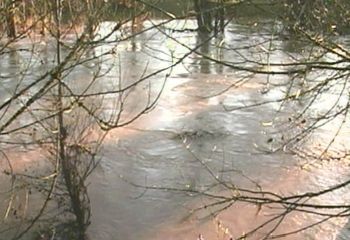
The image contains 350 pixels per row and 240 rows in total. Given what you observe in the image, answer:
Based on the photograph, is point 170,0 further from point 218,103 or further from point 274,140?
point 274,140

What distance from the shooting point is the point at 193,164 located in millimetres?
7562

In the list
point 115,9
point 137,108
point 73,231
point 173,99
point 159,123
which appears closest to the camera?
point 115,9

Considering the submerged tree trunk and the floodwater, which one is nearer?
the submerged tree trunk

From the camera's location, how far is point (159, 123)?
29.9 ft

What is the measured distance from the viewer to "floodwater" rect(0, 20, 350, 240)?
5.95 m

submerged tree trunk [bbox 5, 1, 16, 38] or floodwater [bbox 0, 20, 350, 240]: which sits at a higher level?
submerged tree trunk [bbox 5, 1, 16, 38]

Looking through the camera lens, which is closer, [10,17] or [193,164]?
[10,17]

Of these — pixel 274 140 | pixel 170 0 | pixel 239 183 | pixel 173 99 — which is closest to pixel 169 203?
pixel 239 183

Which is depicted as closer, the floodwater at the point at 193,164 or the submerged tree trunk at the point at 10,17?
the submerged tree trunk at the point at 10,17

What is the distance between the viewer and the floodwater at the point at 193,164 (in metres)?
5.95

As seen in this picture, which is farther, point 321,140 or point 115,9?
point 321,140

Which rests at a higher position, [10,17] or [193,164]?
[10,17]

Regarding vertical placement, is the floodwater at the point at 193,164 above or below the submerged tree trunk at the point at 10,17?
below

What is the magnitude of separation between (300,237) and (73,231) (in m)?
1.99
